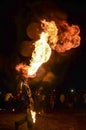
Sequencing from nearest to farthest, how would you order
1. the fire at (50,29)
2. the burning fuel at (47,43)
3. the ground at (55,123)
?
the burning fuel at (47,43) < the ground at (55,123) < the fire at (50,29)

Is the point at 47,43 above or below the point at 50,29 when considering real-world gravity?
below

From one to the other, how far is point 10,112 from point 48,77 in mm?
11172

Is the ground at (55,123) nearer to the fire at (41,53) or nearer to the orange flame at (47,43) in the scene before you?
the orange flame at (47,43)

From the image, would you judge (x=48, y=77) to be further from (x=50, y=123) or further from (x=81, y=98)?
(x=50, y=123)

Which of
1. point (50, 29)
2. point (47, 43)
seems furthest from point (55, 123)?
point (50, 29)

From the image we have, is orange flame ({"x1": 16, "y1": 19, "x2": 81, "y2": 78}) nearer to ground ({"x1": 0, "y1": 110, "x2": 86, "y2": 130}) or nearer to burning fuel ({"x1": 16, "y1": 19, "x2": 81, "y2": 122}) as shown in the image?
burning fuel ({"x1": 16, "y1": 19, "x2": 81, "y2": 122})

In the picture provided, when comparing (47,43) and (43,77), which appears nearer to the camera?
(47,43)

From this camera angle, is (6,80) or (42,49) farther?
(6,80)

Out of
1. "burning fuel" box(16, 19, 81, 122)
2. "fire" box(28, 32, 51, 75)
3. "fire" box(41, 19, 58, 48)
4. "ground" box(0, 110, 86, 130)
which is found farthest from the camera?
"fire" box(41, 19, 58, 48)

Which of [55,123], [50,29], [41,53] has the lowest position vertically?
[55,123]

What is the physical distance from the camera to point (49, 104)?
2581 cm

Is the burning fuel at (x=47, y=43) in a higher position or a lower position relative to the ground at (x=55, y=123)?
higher

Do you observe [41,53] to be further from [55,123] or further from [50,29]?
[55,123]

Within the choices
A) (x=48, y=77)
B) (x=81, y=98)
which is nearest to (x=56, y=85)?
(x=48, y=77)
